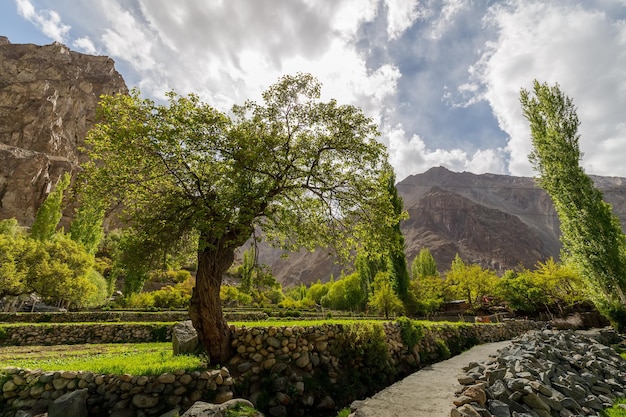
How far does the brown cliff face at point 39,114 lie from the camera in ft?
231

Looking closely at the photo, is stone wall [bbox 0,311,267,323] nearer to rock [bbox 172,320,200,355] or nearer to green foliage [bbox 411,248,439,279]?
rock [bbox 172,320,200,355]

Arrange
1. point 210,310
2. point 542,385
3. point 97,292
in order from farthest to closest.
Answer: point 97,292 → point 210,310 → point 542,385

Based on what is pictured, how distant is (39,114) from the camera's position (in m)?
87.1

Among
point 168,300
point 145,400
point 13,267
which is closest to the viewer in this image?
point 145,400

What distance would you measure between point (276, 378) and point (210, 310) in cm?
306

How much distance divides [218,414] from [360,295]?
55075mm

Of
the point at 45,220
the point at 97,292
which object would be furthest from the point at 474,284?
the point at 45,220

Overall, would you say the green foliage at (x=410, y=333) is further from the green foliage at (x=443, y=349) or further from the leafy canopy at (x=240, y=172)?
the leafy canopy at (x=240, y=172)

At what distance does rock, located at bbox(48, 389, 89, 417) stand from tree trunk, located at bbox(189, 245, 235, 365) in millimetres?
3093

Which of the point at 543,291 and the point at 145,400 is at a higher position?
the point at 543,291

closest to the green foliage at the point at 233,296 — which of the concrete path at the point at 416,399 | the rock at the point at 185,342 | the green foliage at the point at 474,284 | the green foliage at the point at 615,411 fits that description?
the rock at the point at 185,342

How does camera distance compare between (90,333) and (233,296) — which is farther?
(233,296)

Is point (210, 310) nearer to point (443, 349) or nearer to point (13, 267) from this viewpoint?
point (443, 349)

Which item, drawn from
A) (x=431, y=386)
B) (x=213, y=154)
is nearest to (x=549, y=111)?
(x=431, y=386)
